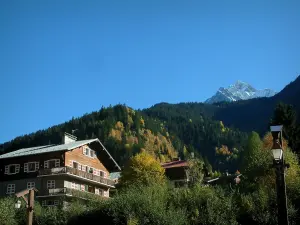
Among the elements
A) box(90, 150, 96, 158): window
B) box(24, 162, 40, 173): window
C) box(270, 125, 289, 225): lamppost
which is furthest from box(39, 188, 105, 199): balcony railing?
box(270, 125, 289, 225): lamppost

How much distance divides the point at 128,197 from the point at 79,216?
7490mm

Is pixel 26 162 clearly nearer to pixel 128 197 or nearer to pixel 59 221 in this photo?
pixel 59 221

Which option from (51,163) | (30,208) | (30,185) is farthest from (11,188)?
(30,208)

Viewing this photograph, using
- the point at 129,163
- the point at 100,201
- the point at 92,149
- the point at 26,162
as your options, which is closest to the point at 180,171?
the point at 129,163

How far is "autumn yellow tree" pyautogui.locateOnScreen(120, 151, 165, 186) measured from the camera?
82.4 metres

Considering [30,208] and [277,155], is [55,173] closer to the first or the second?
[30,208]

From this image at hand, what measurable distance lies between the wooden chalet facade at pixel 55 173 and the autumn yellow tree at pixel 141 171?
9152 millimetres

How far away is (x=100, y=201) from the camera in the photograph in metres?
53.4

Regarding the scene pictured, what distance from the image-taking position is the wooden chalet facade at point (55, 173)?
213ft

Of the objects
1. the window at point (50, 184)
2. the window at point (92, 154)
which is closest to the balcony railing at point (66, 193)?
the window at point (50, 184)

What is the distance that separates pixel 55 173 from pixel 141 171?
2402 cm

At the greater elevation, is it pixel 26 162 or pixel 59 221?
pixel 26 162

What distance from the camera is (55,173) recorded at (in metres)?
64.8

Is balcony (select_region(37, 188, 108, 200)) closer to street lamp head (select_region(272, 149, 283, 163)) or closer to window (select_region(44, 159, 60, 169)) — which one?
window (select_region(44, 159, 60, 169))
